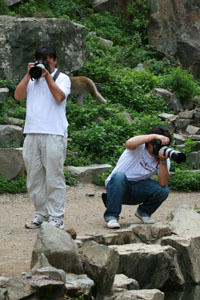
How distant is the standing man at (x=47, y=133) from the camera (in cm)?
541

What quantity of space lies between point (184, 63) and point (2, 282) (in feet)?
43.1

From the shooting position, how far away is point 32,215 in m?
7.00

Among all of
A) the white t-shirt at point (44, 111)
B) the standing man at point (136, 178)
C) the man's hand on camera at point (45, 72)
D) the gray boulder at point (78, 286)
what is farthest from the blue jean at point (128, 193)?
the gray boulder at point (78, 286)

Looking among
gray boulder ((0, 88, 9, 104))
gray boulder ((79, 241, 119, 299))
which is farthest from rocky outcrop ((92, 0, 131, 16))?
gray boulder ((79, 241, 119, 299))

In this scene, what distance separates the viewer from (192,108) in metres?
13.4

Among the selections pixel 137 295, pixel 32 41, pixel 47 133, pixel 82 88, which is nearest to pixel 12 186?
pixel 47 133

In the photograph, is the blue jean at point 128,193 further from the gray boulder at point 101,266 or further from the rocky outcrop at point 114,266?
the gray boulder at point 101,266

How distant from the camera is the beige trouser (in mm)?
5418

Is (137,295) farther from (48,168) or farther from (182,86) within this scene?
(182,86)

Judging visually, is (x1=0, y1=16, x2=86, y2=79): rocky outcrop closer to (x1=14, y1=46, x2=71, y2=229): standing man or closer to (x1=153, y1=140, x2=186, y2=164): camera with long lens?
(x1=14, y1=46, x2=71, y2=229): standing man

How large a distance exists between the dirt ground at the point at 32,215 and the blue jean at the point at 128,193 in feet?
0.84

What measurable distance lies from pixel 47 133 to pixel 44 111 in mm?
212

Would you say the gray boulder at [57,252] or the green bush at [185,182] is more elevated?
the gray boulder at [57,252]

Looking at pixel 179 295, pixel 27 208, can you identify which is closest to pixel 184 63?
pixel 27 208
